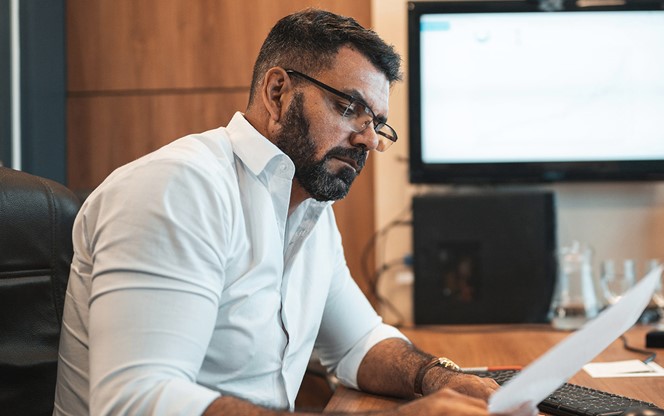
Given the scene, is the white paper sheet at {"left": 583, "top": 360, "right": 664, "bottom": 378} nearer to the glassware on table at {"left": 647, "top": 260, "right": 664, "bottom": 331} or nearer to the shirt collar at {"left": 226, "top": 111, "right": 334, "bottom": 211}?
the glassware on table at {"left": 647, "top": 260, "right": 664, "bottom": 331}

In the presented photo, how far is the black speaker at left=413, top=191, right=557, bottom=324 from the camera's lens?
245 cm

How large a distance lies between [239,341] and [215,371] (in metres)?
0.06

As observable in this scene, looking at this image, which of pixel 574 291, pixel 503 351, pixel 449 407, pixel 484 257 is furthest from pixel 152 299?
pixel 574 291

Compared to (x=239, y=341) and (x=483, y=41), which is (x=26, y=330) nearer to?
(x=239, y=341)

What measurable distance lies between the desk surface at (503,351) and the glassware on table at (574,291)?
0.06 meters

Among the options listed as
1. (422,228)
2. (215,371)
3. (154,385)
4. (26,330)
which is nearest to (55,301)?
(26,330)

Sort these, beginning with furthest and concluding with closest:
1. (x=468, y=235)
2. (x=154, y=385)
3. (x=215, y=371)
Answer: (x=468, y=235), (x=215, y=371), (x=154, y=385)

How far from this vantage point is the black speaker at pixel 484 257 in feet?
8.05

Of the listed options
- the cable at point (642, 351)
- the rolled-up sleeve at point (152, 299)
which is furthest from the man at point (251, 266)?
the cable at point (642, 351)

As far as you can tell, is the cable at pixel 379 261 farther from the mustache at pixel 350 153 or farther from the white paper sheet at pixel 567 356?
the white paper sheet at pixel 567 356

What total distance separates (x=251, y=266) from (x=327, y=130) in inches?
11.6

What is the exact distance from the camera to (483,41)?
2.53 meters

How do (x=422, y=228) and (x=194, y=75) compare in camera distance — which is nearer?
(x=422, y=228)

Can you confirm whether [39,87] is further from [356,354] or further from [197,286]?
[197,286]
